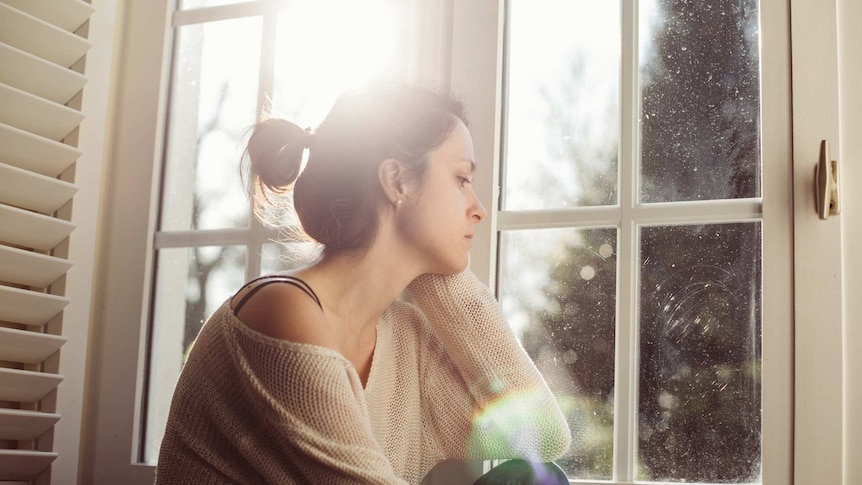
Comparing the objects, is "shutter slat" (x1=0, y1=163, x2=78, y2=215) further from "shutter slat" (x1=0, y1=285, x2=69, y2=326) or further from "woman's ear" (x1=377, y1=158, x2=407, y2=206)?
"woman's ear" (x1=377, y1=158, x2=407, y2=206)

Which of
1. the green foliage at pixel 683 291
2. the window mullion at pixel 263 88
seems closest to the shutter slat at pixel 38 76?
the window mullion at pixel 263 88

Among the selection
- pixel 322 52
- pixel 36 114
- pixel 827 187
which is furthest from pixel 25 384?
pixel 827 187

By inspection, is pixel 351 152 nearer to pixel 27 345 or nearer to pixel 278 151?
pixel 278 151

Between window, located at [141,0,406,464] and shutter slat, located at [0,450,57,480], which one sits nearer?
shutter slat, located at [0,450,57,480]

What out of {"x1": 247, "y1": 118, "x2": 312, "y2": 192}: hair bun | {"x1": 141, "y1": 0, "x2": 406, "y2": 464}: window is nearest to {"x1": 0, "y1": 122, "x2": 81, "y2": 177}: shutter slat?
{"x1": 141, "y1": 0, "x2": 406, "y2": 464}: window

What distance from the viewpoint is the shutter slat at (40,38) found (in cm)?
181

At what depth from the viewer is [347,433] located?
125 centimetres

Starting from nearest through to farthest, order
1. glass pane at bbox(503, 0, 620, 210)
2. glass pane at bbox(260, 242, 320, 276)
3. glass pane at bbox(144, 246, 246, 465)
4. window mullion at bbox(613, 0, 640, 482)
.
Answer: window mullion at bbox(613, 0, 640, 482) < glass pane at bbox(503, 0, 620, 210) < glass pane at bbox(260, 242, 320, 276) < glass pane at bbox(144, 246, 246, 465)

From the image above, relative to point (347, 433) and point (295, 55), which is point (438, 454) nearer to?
point (347, 433)

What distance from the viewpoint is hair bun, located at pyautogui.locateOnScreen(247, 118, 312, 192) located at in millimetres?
1542

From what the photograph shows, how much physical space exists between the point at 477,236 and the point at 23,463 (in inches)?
36.7

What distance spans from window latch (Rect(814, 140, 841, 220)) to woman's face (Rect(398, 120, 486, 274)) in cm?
52

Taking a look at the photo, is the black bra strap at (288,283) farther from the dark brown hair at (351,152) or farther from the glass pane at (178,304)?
the glass pane at (178,304)

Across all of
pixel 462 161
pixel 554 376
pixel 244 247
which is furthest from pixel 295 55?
pixel 554 376
